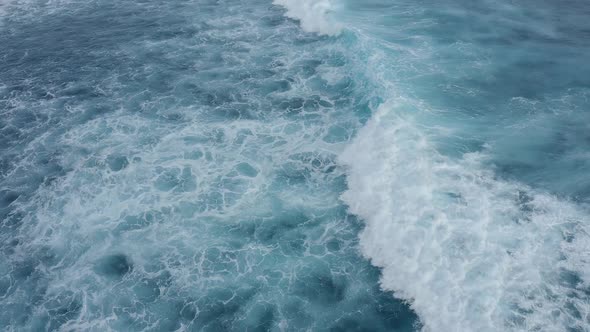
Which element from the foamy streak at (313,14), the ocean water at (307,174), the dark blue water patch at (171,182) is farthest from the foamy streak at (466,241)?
the foamy streak at (313,14)

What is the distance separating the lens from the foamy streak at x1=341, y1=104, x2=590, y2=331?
63.0 ft

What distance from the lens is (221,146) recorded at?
2917 cm

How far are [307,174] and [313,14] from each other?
20948 millimetres

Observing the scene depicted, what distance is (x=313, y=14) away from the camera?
137ft

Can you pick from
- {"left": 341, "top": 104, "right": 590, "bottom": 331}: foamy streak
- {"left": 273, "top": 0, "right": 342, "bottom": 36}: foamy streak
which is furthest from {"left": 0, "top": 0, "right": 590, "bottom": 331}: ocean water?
{"left": 273, "top": 0, "right": 342, "bottom": 36}: foamy streak

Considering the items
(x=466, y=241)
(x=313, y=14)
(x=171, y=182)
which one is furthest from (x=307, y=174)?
(x=313, y=14)

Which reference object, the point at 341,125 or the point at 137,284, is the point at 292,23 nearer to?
the point at 341,125

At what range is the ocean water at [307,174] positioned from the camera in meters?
20.6

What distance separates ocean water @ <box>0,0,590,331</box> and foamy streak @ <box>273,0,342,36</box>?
405 mm

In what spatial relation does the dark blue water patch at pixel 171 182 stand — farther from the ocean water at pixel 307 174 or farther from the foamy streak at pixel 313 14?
the foamy streak at pixel 313 14

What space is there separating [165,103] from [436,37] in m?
22.4

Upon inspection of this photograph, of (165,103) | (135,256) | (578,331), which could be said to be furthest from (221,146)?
(578,331)

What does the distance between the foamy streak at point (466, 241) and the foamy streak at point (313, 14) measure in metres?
16.2

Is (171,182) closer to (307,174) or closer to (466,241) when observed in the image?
(307,174)
